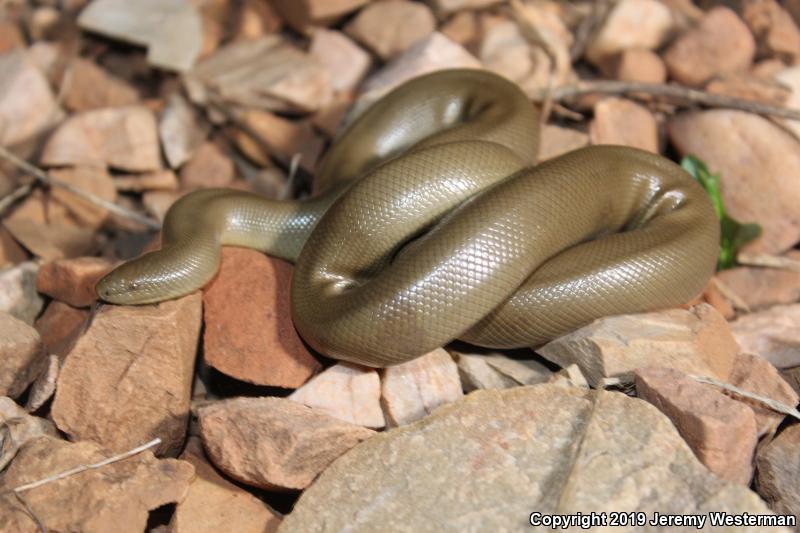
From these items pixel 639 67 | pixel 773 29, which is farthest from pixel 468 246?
pixel 773 29

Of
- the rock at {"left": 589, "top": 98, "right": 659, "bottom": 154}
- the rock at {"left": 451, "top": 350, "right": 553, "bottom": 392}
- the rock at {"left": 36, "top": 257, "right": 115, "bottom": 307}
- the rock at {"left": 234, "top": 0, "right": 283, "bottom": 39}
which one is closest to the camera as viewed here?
the rock at {"left": 451, "top": 350, "right": 553, "bottom": 392}

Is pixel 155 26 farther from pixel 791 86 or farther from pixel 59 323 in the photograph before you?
pixel 791 86

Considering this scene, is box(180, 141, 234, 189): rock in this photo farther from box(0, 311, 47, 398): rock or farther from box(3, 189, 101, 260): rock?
box(0, 311, 47, 398): rock

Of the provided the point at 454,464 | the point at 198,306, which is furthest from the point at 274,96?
the point at 454,464

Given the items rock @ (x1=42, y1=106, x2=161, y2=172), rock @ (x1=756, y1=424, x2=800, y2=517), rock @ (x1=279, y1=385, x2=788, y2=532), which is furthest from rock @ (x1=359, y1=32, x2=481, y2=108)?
rock @ (x1=756, y1=424, x2=800, y2=517)

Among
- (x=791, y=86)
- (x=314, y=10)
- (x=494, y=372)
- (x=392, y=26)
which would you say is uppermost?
(x=314, y=10)

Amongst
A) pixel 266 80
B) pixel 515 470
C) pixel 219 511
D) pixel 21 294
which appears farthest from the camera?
pixel 266 80

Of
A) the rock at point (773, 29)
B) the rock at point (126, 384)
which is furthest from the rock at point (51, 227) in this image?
the rock at point (773, 29)
